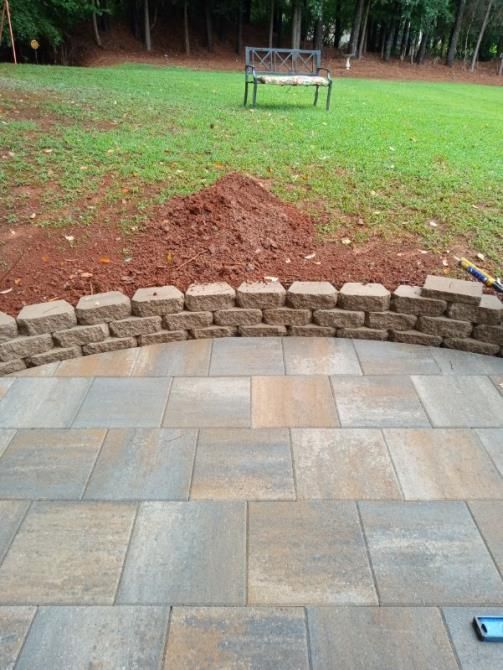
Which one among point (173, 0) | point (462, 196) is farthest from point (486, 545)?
point (173, 0)

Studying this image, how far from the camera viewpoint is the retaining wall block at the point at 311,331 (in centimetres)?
396

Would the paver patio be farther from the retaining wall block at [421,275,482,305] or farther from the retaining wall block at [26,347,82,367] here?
the retaining wall block at [421,275,482,305]

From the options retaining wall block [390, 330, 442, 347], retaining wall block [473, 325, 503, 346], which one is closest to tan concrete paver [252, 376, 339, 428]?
retaining wall block [390, 330, 442, 347]

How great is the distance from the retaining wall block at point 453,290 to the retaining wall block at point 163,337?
182 centimetres

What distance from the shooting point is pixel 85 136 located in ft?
22.0

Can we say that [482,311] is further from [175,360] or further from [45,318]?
[45,318]

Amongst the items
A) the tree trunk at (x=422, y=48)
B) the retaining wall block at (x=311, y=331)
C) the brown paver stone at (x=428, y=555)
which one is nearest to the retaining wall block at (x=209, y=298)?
the retaining wall block at (x=311, y=331)

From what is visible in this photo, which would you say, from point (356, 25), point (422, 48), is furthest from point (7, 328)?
point (422, 48)

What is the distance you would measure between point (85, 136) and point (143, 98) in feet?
12.1

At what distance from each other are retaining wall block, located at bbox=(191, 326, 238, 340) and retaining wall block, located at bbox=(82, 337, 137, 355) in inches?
18.2

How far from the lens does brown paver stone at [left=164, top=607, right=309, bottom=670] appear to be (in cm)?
178

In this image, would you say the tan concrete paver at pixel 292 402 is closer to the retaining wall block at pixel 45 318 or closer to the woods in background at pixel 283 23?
the retaining wall block at pixel 45 318

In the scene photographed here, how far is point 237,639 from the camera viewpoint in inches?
73.0

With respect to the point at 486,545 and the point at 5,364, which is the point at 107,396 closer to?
the point at 5,364
